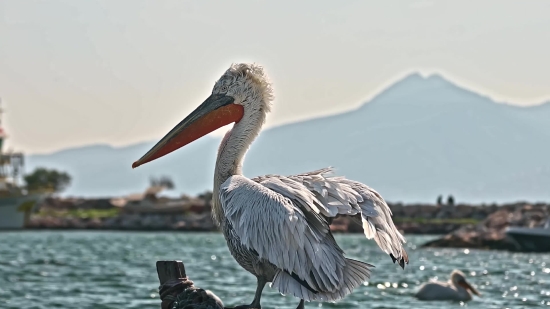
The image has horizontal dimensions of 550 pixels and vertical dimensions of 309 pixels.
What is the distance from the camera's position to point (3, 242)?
3155 centimetres

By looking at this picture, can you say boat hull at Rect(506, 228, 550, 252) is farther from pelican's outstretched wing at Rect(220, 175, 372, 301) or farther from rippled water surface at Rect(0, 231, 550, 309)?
pelican's outstretched wing at Rect(220, 175, 372, 301)

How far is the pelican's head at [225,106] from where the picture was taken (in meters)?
7.04

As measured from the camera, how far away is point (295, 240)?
5.99 meters

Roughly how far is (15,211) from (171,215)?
6881 millimetres

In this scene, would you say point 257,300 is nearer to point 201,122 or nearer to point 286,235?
point 286,235

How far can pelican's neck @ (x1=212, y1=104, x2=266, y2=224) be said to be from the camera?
6973 mm

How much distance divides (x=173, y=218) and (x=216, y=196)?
3763 cm

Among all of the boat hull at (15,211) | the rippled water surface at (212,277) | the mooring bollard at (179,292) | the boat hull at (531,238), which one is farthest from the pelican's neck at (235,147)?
the boat hull at (15,211)

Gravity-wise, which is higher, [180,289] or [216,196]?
[216,196]

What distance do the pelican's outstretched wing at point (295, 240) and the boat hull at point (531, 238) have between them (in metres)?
18.0

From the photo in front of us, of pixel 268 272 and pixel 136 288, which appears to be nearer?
pixel 268 272

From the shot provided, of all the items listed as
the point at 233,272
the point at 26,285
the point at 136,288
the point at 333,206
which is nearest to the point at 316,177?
the point at 333,206

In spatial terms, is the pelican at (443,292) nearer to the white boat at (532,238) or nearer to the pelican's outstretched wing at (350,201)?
the pelican's outstretched wing at (350,201)

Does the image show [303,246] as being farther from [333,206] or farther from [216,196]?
[216,196]
